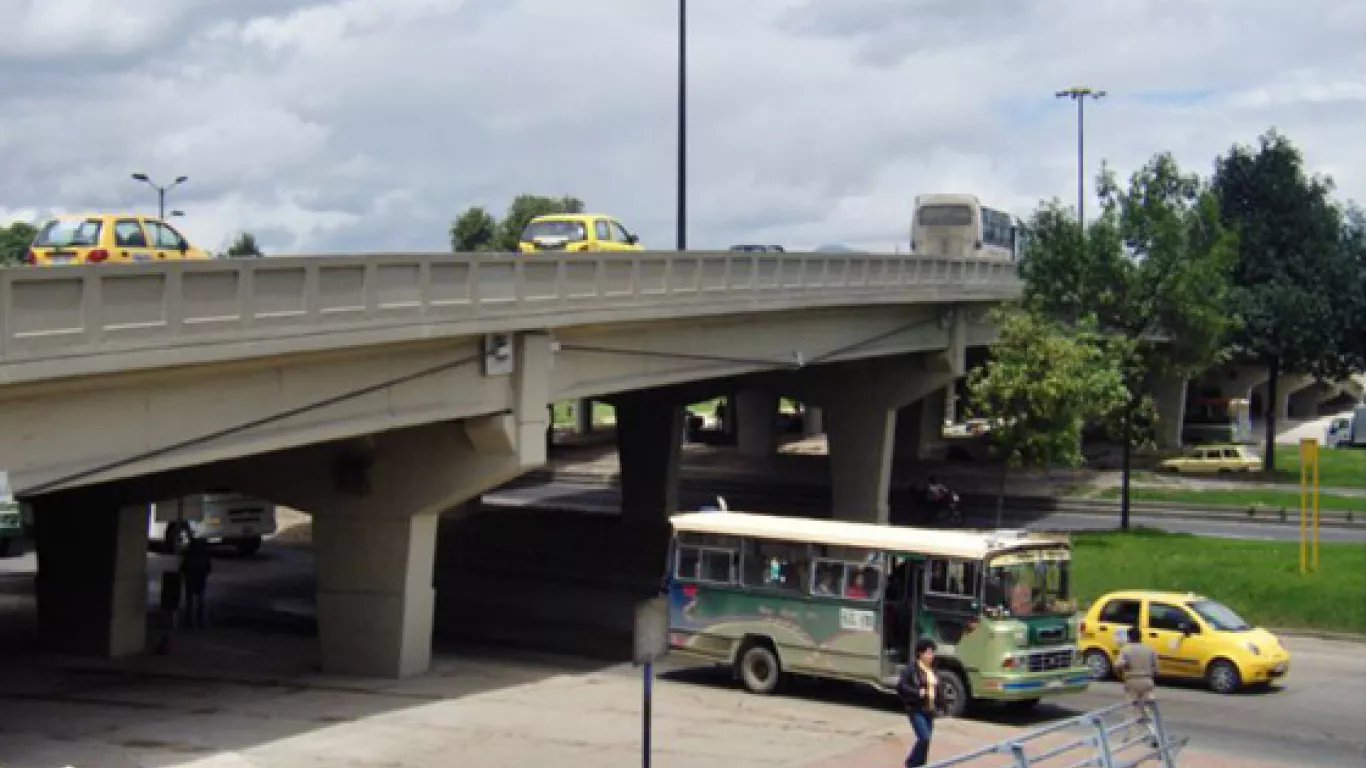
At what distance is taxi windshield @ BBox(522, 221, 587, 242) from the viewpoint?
3528 centimetres

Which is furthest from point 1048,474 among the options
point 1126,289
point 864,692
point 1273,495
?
point 864,692

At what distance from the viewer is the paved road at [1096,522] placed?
46.5 metres

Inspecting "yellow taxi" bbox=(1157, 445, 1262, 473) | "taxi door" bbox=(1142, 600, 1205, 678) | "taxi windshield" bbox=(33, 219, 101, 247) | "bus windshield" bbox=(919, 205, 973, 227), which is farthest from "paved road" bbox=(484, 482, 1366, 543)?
"taxi windshield" bbox=(33, 219, 101, 247)

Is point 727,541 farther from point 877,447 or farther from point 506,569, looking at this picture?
point 877,447

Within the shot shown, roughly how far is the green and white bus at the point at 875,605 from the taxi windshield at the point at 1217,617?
3943 millimetres

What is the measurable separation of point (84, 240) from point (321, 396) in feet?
15.3

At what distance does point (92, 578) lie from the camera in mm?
30281

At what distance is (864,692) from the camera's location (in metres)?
25.3

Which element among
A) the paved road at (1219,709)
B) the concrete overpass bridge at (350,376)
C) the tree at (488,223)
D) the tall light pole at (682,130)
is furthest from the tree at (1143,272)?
the tree at (488,223)

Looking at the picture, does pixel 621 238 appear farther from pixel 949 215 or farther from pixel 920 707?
pixel 949 215

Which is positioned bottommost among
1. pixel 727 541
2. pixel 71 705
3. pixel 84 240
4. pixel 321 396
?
pixel 71 705

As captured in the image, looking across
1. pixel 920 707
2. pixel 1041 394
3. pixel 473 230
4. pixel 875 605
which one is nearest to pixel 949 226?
pixel 1041 394

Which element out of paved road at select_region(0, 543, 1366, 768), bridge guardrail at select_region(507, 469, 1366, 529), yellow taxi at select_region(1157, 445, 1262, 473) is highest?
yellow taxi at select_region(1157, 445, 1262, 473)

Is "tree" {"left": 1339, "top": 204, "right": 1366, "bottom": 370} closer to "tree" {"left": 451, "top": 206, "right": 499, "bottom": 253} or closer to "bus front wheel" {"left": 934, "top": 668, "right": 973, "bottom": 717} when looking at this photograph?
"bus front wheel" {"left": 934, "top": 668, "right": 973, "bottom": 717}
